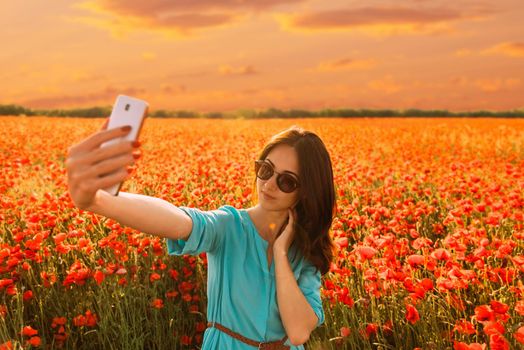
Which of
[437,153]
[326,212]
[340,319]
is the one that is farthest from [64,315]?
[437,153]

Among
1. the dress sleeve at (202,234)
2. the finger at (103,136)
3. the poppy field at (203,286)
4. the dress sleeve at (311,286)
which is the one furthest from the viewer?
the poppy field at (203,286)

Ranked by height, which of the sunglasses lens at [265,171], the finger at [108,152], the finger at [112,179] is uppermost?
the finger at [108,152]

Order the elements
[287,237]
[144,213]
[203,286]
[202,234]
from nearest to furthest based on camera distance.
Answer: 1. [144,213]
2. [202,234]
3. [287,237]
4. [203,286]

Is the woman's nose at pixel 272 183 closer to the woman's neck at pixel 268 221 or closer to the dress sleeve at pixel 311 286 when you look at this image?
the woman's neck at pixel 268 221

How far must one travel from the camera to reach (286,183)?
2.30 meters

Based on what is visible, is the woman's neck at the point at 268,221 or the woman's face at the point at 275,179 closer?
the woman's face at the point at 275,179

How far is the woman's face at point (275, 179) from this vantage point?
7.60 feet

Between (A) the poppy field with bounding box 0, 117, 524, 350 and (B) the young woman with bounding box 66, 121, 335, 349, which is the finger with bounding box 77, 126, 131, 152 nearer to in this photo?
(B) the young woman with bounding box 66, 121, 335, 349

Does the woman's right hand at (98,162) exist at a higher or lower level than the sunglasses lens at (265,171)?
higher

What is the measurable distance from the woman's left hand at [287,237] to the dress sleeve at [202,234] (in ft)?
0.73

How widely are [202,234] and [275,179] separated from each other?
0.36 metres

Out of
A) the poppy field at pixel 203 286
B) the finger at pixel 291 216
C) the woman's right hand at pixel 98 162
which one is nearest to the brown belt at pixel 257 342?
the finger at pixel 291 216

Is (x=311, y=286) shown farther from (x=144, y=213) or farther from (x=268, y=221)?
(x=144, y=213)

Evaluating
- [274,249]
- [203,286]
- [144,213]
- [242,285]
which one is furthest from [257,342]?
[203,286]
